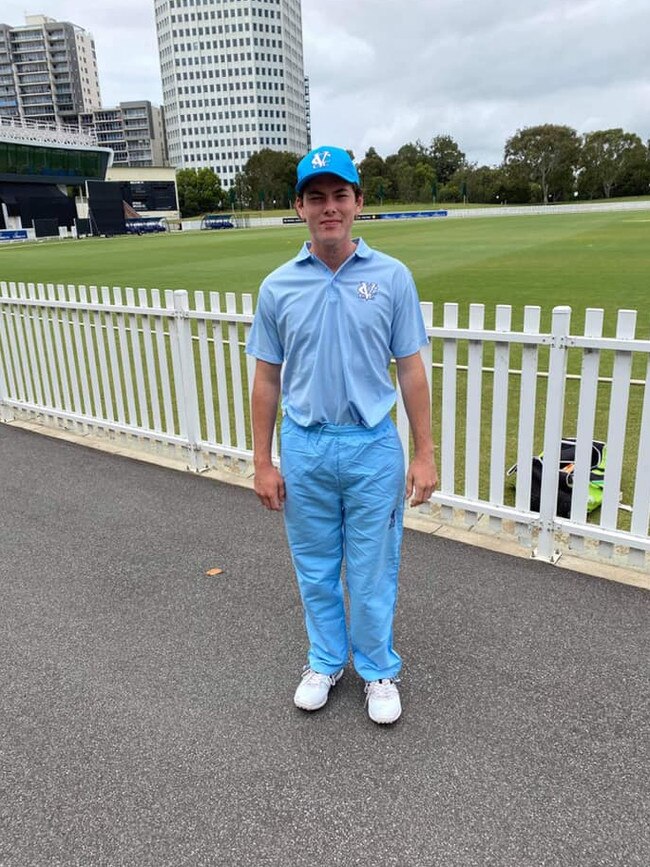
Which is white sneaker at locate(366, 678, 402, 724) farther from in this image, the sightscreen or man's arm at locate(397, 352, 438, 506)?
the sightscreen

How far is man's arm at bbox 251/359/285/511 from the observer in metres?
2.46

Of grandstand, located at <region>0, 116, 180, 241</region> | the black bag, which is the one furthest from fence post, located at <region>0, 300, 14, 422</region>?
grandstand, located at <region>0, 116, 180, 241</region>

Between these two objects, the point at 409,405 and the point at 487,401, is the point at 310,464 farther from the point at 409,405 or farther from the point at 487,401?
the point at 487,401

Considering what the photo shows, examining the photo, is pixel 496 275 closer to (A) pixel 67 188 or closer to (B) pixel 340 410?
(B) pixel 340 410

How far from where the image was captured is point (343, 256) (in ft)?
7.41

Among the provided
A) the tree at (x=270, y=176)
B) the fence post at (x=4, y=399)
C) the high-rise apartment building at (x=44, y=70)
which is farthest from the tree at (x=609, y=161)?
the high-rise apartment building at (x=44, y=70)

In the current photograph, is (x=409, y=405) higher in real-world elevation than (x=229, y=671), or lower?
higher

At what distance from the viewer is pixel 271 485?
247cm

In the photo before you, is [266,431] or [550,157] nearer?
[266,431]

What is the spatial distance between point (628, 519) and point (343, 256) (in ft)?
9.29

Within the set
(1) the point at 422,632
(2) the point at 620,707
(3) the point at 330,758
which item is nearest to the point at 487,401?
(1) the point at 422,632

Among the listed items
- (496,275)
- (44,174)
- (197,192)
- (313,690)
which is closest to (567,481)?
(313,690)

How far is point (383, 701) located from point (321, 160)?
1921 millimetres

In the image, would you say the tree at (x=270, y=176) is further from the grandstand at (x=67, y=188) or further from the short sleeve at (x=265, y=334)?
the short sleeve at (x=265, y=334)
